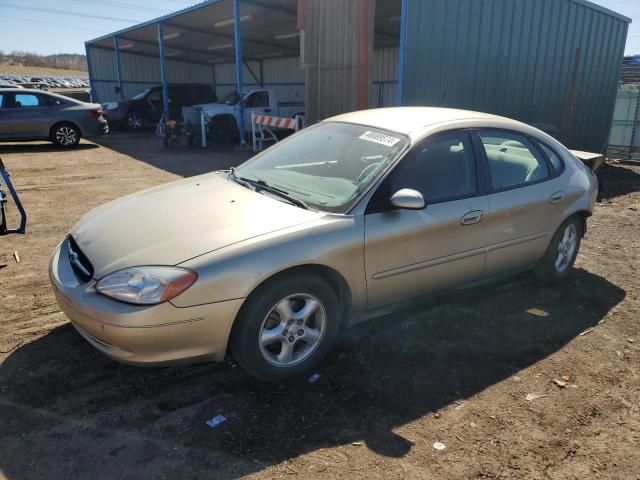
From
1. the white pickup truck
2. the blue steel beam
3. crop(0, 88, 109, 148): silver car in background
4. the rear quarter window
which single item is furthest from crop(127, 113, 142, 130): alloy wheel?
the rear quarter window

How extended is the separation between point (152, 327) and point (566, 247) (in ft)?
12.4

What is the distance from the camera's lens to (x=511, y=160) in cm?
403

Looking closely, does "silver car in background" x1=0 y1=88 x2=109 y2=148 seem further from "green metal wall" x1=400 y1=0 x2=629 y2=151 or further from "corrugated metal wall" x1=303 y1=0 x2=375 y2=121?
"green metal wall" x1=400 y1=0 x2=629 y2=151

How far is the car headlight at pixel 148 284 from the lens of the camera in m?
2.57

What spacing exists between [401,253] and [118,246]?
1764 mm

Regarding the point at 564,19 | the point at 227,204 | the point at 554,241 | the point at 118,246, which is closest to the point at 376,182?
the point at 227,204

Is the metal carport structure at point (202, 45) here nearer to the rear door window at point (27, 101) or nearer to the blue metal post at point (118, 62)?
the blue metal post at point (118, 62)

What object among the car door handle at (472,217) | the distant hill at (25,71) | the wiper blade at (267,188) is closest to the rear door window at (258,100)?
the wiper blade at (267,188)

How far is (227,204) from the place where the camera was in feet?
10.7

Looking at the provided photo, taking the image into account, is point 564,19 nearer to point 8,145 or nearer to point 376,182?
point 376,182

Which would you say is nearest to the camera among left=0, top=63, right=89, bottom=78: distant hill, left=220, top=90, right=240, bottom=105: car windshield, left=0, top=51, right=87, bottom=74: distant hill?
left=220, top=90, right=240, bottom=105: car windshield

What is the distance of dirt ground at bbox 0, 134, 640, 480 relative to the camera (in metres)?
2.43

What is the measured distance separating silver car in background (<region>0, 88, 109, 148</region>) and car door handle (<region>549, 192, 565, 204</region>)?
1296 cm

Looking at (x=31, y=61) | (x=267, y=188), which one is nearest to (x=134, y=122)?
(x=267, y=188)
